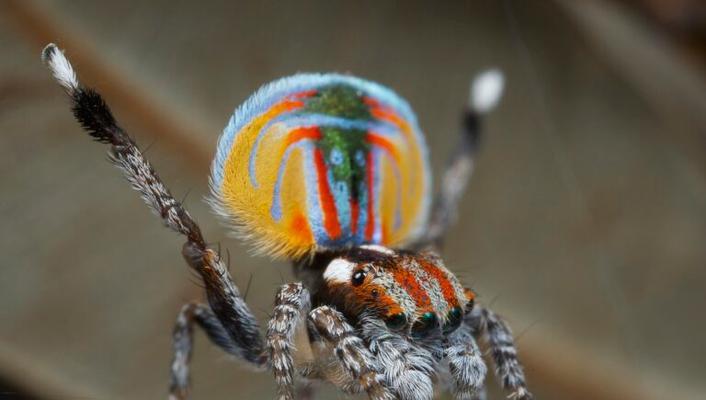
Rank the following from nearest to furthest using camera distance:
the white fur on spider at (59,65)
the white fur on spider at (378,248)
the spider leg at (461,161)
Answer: the white fur on spider at (59,65) → the white fur on spider at (378,248) → the spider leg at (461,161)

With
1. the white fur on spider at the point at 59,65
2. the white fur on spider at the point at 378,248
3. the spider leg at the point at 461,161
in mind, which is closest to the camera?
the white fur on spider at the point at 59,65

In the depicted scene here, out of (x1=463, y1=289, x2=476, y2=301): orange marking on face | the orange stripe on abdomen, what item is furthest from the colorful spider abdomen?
Result: (x1=463, y1=289, x2=476, y2=301): orange marking on face

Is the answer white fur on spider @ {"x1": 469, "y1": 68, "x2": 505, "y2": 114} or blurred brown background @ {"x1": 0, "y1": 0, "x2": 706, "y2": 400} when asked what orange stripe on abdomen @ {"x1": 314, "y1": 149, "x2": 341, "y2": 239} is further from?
white fur on spider @ {"x1": 469, "y1": 68, "x2": 505, "y2": 114}

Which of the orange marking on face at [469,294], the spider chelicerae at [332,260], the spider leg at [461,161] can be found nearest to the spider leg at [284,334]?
the spider chelicerae at [332,260]

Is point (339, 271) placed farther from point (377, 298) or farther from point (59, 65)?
point (59, 65)

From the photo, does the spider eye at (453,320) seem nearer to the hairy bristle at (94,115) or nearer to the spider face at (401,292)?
the spider face at (401,292)

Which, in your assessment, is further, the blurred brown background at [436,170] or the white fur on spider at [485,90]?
the white fur on spider at [485,90]
